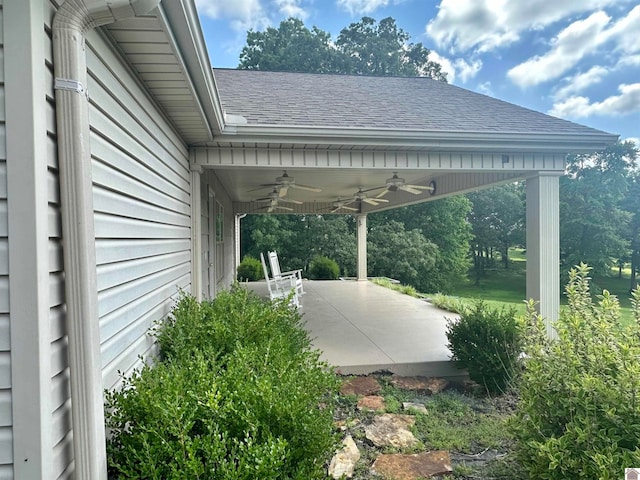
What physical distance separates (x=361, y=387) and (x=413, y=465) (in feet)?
4.27

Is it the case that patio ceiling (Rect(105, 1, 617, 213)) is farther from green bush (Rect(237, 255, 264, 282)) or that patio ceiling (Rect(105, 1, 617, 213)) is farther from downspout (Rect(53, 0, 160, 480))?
green bush (Rect(237, 255, 264, 282))

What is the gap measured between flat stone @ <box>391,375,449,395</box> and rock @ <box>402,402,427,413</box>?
393 mm

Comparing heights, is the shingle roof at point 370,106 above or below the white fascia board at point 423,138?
above

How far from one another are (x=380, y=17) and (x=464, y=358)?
27.7 m

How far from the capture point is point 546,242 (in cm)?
417

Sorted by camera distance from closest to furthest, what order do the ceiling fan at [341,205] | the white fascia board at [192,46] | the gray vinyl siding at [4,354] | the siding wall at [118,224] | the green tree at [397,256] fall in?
the gray vinyl siding at [4,354], the siding wall at [118,224], the white fascia board at [192,46], the ceiling fan at [341,205], the green tree at [397,256]

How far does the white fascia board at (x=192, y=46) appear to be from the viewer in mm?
1659

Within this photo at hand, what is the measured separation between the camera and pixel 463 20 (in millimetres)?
24219

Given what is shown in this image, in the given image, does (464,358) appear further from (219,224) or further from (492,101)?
(219,224)

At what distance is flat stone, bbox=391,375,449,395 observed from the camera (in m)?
3.78

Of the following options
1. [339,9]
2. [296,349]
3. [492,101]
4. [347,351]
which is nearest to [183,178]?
[296,349]

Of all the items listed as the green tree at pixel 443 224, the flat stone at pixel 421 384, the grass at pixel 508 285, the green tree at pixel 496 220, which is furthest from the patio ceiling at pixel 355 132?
the green tree at pixel 496 220

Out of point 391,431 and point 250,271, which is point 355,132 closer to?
point 391,431

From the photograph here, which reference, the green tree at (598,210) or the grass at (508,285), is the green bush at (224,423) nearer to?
the grass at (508,285)
